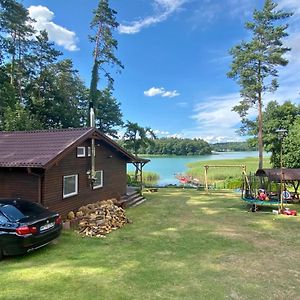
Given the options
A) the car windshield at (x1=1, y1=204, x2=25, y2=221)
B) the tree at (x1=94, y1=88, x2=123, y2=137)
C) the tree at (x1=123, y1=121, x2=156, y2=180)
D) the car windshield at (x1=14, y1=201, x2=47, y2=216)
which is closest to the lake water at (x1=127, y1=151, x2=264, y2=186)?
the tree at (x1=123, y1=121, x2=156, y2=180)

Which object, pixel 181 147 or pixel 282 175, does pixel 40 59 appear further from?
pixel 181 147

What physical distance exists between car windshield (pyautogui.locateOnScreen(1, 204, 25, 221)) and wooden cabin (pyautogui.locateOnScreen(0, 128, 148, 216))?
2.13 m

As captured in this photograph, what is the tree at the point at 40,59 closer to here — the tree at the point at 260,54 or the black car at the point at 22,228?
the tree at the point at 260,54

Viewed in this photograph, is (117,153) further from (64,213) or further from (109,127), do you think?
(109,127)

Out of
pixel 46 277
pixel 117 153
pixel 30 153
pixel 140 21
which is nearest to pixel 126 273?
pixel 46 277

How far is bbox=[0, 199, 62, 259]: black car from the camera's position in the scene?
6.86m

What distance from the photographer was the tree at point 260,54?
2330cm

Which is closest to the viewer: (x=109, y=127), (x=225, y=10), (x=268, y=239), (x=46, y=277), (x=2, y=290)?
(x=2, y=290)

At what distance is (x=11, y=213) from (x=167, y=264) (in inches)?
159

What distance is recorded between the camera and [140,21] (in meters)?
23.3

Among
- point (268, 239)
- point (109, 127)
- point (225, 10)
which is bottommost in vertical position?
point (268, 239)

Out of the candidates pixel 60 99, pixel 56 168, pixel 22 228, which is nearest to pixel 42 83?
pixel 60 99

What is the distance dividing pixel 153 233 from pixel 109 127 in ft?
88.5

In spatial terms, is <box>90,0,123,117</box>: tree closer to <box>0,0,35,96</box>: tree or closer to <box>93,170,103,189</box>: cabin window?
<box>0,0,35,96</box>: tree
